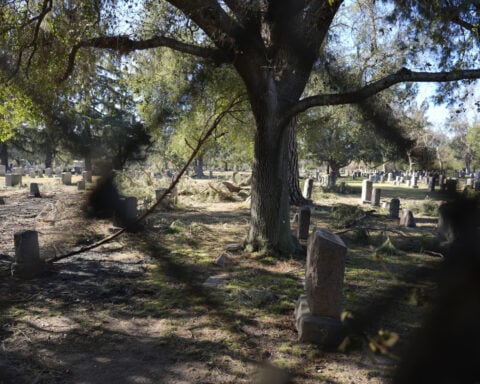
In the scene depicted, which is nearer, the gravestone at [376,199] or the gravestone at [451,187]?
the gravestone at [451,187]

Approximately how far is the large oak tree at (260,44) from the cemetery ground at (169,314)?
1702 millimetres

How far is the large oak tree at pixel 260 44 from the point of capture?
15.7ft

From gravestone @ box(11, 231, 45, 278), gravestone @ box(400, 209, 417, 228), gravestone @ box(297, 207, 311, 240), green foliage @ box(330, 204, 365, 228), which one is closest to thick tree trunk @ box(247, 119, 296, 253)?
gravestone @ box(297, 207, 311, 240)

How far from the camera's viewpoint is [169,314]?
16.4 ft

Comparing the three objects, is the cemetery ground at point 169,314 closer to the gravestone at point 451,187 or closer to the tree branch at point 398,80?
the gravestone at point 451,187

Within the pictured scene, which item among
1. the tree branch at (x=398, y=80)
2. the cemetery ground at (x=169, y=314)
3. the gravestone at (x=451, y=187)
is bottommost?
the cemetery ground at (x=169, y=314)

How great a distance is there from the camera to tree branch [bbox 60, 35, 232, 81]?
5161 mm

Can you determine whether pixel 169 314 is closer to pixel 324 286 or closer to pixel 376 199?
pixel 324 286

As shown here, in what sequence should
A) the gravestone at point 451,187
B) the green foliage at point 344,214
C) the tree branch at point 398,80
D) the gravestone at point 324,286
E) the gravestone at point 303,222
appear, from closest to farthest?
the gravestone at point 451,187
the gravestone at point 324,286
the tree branch at point 398,80
the gravestone at point 303,222
the green foliage at point 344,214

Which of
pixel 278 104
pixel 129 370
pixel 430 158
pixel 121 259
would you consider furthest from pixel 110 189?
pixel 121 259

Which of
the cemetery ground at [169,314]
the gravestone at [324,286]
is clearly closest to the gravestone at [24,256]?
the cemetery ground at [169,314]

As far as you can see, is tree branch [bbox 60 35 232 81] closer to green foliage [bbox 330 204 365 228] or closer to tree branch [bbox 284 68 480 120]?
tree branch [bbox 284 68 480 120]

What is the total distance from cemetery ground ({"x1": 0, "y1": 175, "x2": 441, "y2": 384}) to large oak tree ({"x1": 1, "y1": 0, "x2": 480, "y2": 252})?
170 centimetres

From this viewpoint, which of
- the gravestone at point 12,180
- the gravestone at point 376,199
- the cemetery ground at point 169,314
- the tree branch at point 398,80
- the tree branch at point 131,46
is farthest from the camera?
the gravestone at point 12,180
